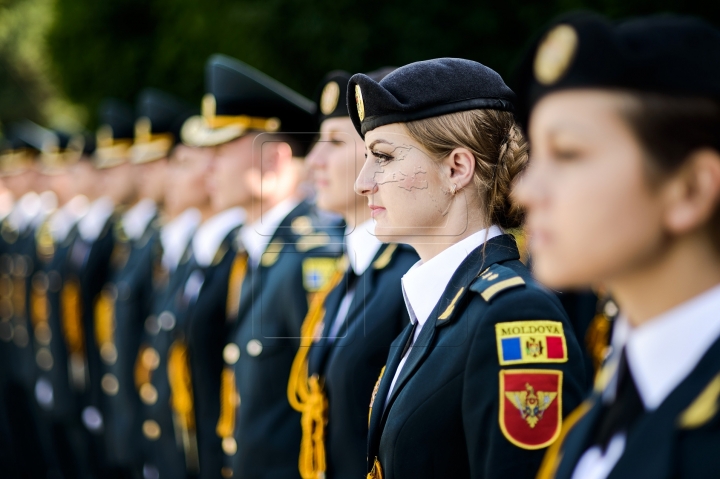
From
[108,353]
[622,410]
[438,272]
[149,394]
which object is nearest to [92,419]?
[108,353]

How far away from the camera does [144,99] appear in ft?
22.4

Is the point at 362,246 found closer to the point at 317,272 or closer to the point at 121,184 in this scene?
the point at 317,272

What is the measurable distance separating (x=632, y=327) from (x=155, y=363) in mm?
4325

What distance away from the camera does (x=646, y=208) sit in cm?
121

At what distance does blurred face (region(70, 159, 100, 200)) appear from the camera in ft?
26.6

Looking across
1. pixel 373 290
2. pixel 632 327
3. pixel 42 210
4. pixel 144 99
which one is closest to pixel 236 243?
pixel 373 290

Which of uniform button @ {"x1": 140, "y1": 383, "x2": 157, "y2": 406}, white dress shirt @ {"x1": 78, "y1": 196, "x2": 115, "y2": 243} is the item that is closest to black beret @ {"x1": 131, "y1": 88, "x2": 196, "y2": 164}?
white dress shirt @ {"x1": 78, "y1": 196, "x2": 115, "y2": 243}

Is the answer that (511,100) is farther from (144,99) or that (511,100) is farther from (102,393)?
(102,393)

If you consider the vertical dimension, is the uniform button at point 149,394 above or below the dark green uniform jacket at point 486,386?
below

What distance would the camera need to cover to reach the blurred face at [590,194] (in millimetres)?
1220

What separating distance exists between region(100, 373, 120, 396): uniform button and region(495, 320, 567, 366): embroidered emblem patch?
15.5 ft

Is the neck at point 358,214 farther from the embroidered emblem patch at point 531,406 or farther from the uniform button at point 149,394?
the uniform button at point 149,394

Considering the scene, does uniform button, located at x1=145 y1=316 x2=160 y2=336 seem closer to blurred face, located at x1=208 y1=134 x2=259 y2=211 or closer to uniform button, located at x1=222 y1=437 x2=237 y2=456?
blurred face, located at x1=208 y1=134 x2=259 y2=211

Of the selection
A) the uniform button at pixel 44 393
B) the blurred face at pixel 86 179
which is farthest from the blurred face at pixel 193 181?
the uniform button at pixel 44 393
